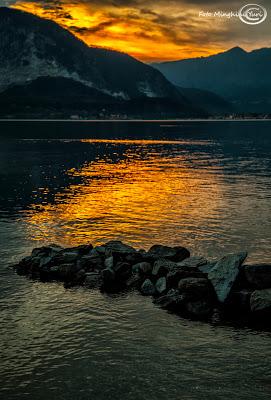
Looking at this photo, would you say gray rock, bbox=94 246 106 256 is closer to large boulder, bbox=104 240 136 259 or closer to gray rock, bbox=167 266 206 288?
large boulder, bbox=104 240 136 259

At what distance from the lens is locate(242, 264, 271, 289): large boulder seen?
34.5 meters

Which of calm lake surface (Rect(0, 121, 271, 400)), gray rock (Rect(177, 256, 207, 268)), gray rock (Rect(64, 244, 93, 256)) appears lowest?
calm lake surface (Rect(0, 121, 271, 400))

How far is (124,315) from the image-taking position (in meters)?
32.5

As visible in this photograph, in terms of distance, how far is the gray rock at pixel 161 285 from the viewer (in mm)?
Answer: 35844

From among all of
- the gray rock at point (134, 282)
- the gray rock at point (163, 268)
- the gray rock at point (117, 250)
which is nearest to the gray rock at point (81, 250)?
the gray rock at point (117, 250)

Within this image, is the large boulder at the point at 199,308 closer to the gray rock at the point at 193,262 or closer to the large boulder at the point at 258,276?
the large boulder at the point at 258,276

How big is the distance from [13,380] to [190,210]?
44240 mm

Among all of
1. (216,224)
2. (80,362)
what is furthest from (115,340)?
(216,224)

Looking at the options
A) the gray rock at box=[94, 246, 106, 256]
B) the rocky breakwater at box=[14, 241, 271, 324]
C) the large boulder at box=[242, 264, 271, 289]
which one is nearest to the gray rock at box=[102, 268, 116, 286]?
the rocky breakwater at box=[14, 241, 271, 324]

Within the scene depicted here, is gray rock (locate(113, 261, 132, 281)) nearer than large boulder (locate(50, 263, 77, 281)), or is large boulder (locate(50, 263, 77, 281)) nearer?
gray rock (locate(113, 261, 132, 281))

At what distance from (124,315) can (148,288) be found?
4361mm

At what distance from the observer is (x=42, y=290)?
3675cm

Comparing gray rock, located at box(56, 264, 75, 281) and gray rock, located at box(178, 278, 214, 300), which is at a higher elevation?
gray rock, located at box(178, 278, 214, 300)

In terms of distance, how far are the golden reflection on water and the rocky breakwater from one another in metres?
6.92
